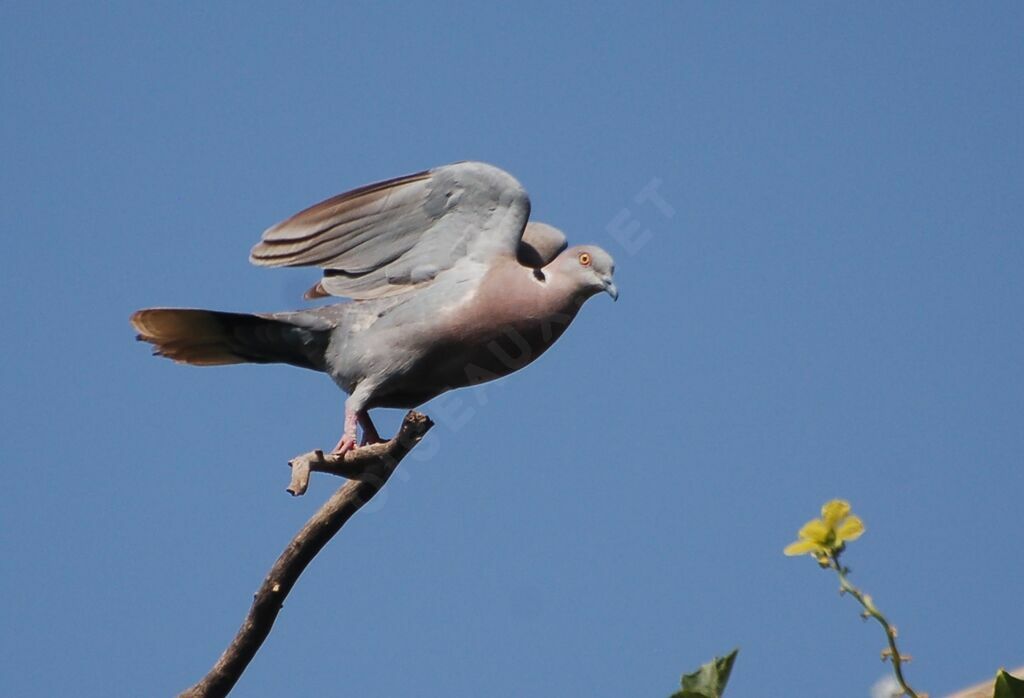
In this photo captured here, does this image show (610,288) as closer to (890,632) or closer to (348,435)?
(348,435)

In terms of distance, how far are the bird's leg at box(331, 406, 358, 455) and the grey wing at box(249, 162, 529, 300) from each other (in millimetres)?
681

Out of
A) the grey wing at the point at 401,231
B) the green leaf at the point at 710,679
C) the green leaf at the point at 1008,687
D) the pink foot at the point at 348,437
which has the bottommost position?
the green leaf at the point at 1008,687

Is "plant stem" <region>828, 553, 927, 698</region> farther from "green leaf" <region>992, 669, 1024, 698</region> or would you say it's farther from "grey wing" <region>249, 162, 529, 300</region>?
"grey wing" <region>249, 162, 529, 300</region>

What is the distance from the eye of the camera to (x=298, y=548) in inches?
205

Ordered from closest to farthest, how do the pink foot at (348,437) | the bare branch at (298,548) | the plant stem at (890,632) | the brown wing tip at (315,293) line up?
the plant stem at (890,632) < the bare branch at (298,548) < the pink foot at (348,437) < the brown wing tip at (315,293)

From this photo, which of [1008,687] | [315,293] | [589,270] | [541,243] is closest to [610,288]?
[589,270]

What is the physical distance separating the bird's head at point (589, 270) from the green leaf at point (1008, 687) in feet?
14.3

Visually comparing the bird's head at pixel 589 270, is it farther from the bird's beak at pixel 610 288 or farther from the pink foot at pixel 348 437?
the pink foot at pixel 348 437

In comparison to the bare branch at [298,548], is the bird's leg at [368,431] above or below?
above

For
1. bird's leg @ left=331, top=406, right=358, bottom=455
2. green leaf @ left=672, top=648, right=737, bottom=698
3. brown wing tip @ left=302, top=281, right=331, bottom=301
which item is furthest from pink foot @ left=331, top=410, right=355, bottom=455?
green leaf @ left=672, top=648, right=737, bottom=698

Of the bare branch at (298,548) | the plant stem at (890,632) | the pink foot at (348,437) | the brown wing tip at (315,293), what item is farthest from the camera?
the brown wing tip at (315,293)

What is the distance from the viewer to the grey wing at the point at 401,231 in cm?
664

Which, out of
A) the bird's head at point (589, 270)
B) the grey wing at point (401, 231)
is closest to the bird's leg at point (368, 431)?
the grey wing at point (401, 231)

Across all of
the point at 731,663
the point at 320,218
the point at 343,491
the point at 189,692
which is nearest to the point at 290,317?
the point at 320,218
